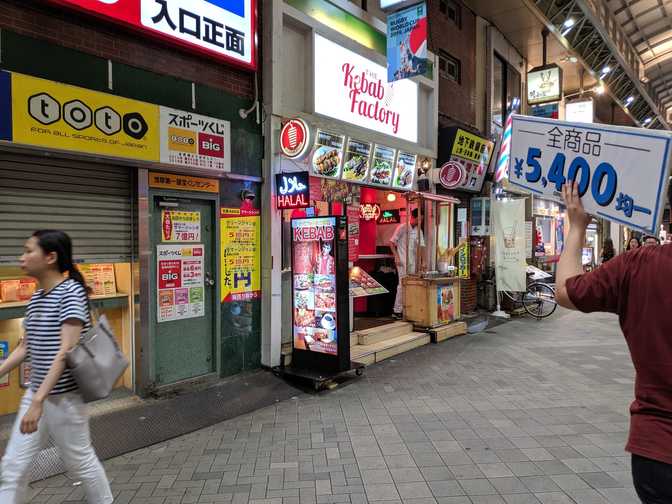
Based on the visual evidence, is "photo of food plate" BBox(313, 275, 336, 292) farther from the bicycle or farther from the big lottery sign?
the bicycle

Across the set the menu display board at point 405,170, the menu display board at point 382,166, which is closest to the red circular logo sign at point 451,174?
the menu display board at point 405,170

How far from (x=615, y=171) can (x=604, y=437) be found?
12.0ft

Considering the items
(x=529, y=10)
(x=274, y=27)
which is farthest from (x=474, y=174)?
(x=274, y=27)

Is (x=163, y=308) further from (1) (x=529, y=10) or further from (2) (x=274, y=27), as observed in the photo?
(1) (x=529, y=10)

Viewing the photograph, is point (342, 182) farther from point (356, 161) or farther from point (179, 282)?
point (179, 282)

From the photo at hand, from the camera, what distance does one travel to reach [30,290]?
4668mm

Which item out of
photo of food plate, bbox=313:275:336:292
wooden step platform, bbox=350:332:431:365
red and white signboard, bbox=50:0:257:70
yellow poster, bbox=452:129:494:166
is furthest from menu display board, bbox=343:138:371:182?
wooden step platform, bbox=350:332:431:365

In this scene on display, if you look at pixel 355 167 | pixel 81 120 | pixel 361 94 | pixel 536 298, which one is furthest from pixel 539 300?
pixel 81 120

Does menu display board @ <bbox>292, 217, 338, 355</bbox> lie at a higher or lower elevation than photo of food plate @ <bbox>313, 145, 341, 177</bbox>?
lower

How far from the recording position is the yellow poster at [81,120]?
Answer: 4.29 meters

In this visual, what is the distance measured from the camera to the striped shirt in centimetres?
270

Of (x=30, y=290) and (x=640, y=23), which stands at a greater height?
(x=640, y=23)

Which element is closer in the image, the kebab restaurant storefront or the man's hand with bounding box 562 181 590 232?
the man's hand with bounding box 562 181 590 232

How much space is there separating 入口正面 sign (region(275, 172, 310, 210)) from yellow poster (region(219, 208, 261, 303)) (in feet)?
1.63
